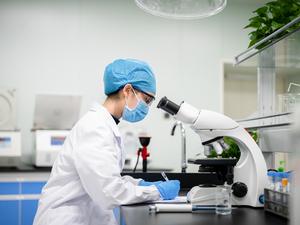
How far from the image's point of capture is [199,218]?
1.11 m

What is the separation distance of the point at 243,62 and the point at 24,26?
2677 millimetres

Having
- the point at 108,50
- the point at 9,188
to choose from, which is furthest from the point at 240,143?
the point at 108,50

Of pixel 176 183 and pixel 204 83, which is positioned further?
pixel 204 83

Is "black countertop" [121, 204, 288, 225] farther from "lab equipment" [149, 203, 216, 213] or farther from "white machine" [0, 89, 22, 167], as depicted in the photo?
"white machine" [0, 89, 22, 167]

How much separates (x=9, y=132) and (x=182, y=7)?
7.57 ft

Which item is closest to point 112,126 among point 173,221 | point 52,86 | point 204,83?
point 173,221

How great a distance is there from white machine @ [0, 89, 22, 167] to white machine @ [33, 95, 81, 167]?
0.17 metres

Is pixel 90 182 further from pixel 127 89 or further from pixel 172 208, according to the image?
pixel 127 89

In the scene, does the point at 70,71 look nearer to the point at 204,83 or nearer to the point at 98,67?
the point at 98,67

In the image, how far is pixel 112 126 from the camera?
146 centimetres

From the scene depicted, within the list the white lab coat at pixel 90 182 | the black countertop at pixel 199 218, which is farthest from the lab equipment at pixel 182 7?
the black countertop at pixel 199 218

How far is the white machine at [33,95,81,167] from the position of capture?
3.29 m

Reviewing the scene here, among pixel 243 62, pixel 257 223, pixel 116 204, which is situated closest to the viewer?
pixel 257 223

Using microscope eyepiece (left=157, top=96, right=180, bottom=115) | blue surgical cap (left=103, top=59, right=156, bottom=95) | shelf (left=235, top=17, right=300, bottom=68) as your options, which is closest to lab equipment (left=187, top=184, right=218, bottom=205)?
microscope eyepiece (left=157, top=96, right=180, bottom=115)
